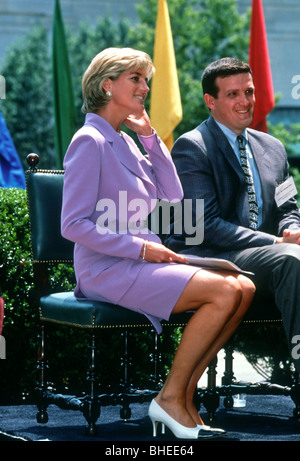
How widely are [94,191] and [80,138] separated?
23 cm

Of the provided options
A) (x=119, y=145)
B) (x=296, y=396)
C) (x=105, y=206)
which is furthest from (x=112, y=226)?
(x=296, y=396)

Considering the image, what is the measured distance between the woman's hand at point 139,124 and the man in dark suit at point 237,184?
0.32 m

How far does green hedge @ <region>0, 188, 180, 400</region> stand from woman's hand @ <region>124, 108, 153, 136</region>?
108 cm

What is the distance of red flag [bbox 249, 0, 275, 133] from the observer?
8344mm

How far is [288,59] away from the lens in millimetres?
28406

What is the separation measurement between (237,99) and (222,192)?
19.7 inches

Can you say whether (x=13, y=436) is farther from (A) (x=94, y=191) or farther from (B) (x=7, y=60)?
(B) (x=7, y=60)

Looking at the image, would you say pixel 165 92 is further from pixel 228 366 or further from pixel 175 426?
pixel 175 426

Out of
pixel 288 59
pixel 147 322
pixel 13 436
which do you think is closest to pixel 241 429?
pixel 147 322

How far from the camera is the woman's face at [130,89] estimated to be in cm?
382

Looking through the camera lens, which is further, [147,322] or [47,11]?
[47,11]

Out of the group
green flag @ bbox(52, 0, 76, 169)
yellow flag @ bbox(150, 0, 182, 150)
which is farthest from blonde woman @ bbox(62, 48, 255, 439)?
green flag @ bbox(52, 0, 76, 169)

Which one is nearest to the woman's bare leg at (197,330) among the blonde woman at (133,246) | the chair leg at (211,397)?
the blonde woman at (133,246)

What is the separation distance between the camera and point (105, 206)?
3711 millimetres
